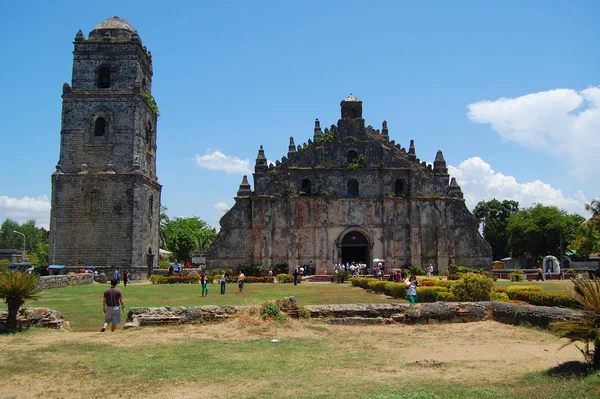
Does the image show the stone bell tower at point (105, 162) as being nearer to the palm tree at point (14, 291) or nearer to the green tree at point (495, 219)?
the palm tree at point (14, 291)

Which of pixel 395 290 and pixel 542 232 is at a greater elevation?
pixel 542 232

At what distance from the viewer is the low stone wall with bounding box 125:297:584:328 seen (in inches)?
549

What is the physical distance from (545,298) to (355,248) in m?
24.9

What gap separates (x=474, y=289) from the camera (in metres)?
17.2

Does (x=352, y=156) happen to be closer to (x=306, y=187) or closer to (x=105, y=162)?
(x=306, y=187)

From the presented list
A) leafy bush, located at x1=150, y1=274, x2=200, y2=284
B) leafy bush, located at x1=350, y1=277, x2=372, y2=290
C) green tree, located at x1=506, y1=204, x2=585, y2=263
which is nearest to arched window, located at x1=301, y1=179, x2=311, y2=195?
leafy bush, located at x1=150, y1=274, x2=200, y2=284

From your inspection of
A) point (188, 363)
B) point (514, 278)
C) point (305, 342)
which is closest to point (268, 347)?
point (305, 342)

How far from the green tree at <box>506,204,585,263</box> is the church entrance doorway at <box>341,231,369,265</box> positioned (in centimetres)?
2653

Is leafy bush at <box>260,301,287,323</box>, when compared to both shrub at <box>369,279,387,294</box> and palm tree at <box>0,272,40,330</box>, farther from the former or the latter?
shrub at <box>369,279,387,294</box>

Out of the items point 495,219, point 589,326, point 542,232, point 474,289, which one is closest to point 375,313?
point 474,289

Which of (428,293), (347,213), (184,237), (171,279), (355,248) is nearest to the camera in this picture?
(428,293)

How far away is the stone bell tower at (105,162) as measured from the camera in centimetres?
3606

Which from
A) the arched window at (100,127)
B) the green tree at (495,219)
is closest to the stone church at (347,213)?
the arched window at (100,127)

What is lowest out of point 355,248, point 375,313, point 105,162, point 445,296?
point 375,313
